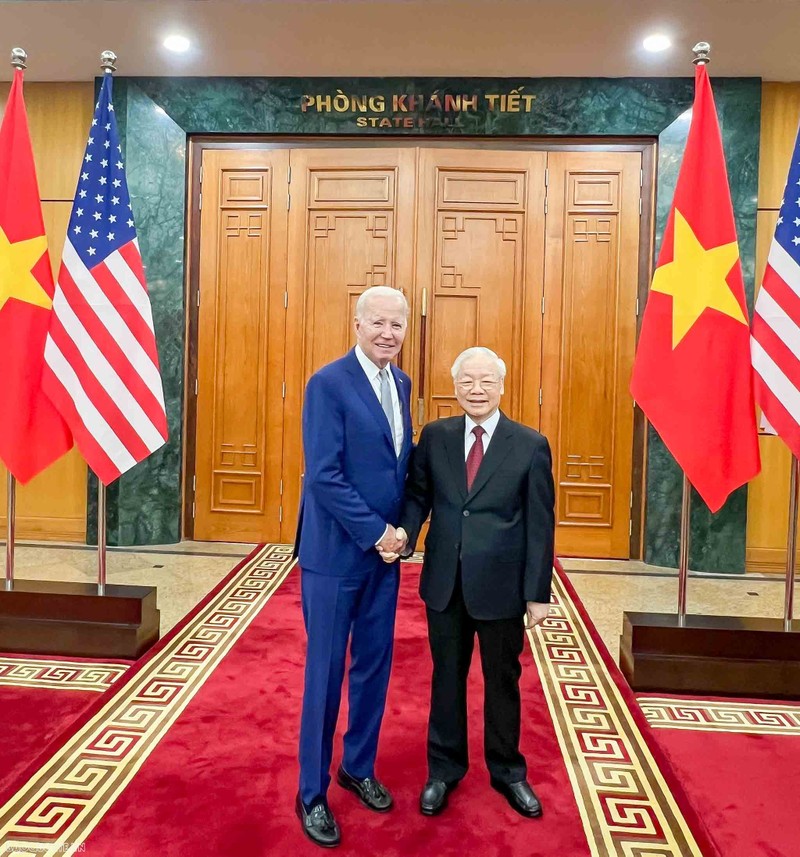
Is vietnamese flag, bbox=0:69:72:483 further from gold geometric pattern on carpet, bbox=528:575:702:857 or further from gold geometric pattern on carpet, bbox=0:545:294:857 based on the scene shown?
gold geometric pattern on carpet, bbox=528:575:702:857

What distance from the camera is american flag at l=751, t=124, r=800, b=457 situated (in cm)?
292

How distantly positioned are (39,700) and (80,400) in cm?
124

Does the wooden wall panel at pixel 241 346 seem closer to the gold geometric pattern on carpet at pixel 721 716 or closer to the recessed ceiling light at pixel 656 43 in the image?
the recessed ceiling light at pixel 656 43

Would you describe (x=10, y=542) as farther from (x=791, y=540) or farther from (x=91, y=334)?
(x=791, y=540)

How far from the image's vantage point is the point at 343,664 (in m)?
2.08

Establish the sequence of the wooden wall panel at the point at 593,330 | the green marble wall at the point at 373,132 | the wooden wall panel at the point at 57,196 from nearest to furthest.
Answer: the green marble wall at the point at 373,132, the wooden wall panel at the point at 593,330, the wooden wall panel at the point at 57,196

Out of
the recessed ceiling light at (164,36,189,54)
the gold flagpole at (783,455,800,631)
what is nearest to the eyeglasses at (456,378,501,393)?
the gold flagpole at (783,455,800,631)

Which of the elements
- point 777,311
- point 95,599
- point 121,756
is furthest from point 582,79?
point 121,756

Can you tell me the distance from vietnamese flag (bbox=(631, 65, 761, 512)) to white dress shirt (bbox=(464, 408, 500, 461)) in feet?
3.94

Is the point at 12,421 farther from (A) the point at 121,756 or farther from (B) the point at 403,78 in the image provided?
(B) the point at 403,78

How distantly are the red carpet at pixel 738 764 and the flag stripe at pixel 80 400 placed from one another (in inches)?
97.6

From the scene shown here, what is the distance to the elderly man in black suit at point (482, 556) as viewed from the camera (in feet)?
6.72

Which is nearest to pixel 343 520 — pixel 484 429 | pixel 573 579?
pixel 484 429

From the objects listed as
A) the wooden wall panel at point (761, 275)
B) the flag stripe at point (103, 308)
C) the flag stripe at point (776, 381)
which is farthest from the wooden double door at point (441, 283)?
the flag stripe at point (776, 381)
